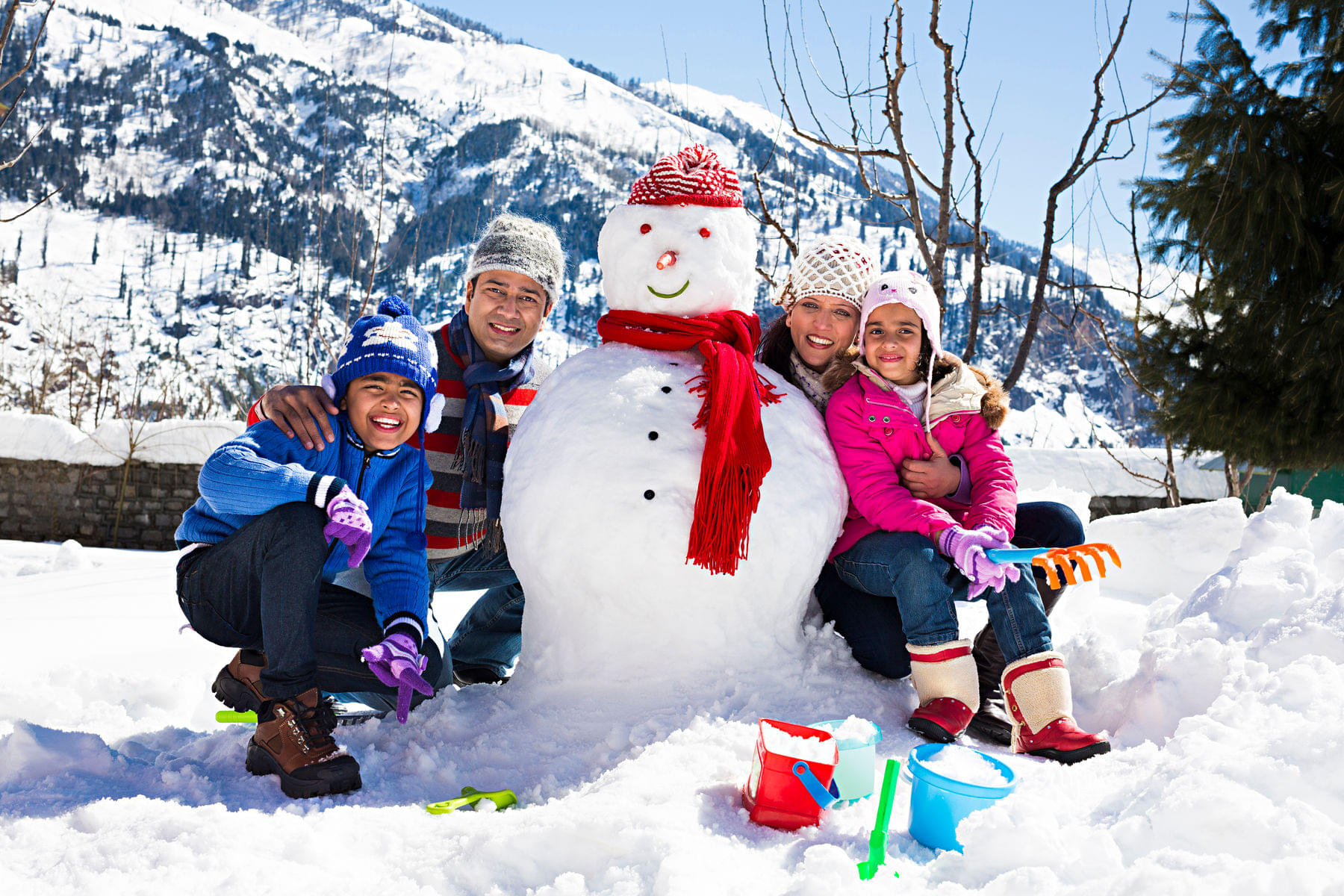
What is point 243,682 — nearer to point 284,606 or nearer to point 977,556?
point 284,606

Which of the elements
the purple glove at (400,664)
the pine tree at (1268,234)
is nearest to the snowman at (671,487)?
the purple glove at (400,664)

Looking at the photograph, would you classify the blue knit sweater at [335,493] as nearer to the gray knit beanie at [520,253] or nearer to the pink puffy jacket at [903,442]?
the gray knit beanie at [520,253]

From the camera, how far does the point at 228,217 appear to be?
11950cm

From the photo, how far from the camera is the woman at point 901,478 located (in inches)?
94.9

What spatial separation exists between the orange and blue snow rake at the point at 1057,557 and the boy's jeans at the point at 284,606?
151 cm

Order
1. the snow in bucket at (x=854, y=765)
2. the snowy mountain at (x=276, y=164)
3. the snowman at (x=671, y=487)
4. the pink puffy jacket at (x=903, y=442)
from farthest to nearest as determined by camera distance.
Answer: the snowy mountain at (x=276, y=164)
the pink puffy jacket at (x=903, y=442)
the snowman at (x=671, y=487)
the snow in bucket at (x=854, y=765)

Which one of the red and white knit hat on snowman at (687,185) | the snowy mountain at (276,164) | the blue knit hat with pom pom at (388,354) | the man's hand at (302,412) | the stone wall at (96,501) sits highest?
the snowy mountain at (276,164)

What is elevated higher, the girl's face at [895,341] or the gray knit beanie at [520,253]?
the gray knit beanie at [520,253]

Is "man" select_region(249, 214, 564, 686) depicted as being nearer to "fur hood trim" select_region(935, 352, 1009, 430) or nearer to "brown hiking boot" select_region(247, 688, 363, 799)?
"brown hiking boot" select_region(247, 688, 363, 799)

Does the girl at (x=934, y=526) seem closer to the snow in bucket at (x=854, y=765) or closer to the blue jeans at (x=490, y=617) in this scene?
the snow in bucket at (x=854, y=765)

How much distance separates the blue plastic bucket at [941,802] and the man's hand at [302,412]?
155cm

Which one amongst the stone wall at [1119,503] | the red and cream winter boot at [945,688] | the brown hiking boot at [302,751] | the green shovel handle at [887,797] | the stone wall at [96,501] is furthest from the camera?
the stone wall at [96,501]

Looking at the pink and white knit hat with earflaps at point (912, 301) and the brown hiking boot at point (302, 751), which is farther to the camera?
the pink and white knit hat with earflaps at point (912, 301)

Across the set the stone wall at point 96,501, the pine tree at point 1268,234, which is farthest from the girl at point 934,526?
the stone wall at point 96,501
